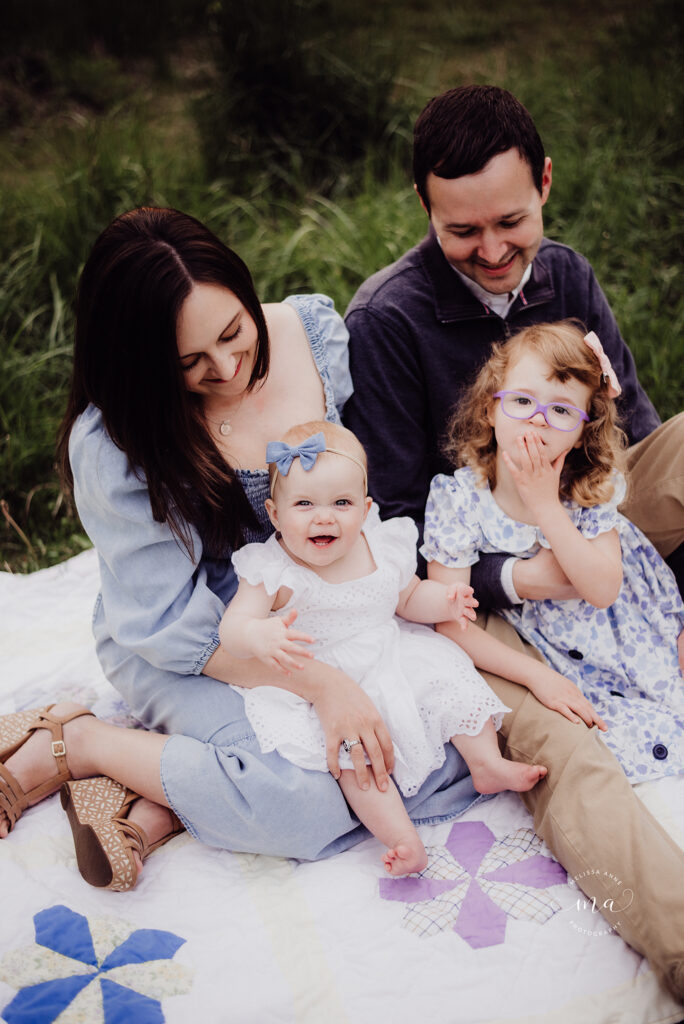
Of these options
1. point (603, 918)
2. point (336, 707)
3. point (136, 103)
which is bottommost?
point (603, 918)

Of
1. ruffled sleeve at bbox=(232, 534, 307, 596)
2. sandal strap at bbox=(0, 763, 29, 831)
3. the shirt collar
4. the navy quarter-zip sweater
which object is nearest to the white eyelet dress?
ruffled sleeve at bbox=(232, 534, 307, 596)

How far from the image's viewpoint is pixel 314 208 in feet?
14.9

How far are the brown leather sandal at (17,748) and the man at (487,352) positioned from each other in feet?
3.25

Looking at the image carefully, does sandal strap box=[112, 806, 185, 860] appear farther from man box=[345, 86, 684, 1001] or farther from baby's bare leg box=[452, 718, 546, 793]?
man box=[345, 86, 684, 1001]

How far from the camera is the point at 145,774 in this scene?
2031 millimetres

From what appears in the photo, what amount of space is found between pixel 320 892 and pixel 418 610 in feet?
2.20

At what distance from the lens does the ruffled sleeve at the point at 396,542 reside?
84.7 inches

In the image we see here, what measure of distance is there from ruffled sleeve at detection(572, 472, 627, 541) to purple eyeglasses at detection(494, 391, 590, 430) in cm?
20

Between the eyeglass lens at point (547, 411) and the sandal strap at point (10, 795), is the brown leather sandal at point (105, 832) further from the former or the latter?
the eyeglass lens at point (547, 411)

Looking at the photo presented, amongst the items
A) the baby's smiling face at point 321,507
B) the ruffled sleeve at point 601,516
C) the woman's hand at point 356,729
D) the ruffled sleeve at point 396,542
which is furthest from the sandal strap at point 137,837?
the ruffled sleeve at point 601,516

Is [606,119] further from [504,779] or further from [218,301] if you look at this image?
[504,779]

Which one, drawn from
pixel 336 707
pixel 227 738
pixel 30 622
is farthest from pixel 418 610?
pixel 30 622

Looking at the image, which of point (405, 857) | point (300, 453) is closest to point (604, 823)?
point (405, 857)

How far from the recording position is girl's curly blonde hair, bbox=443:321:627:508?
2.15 m
